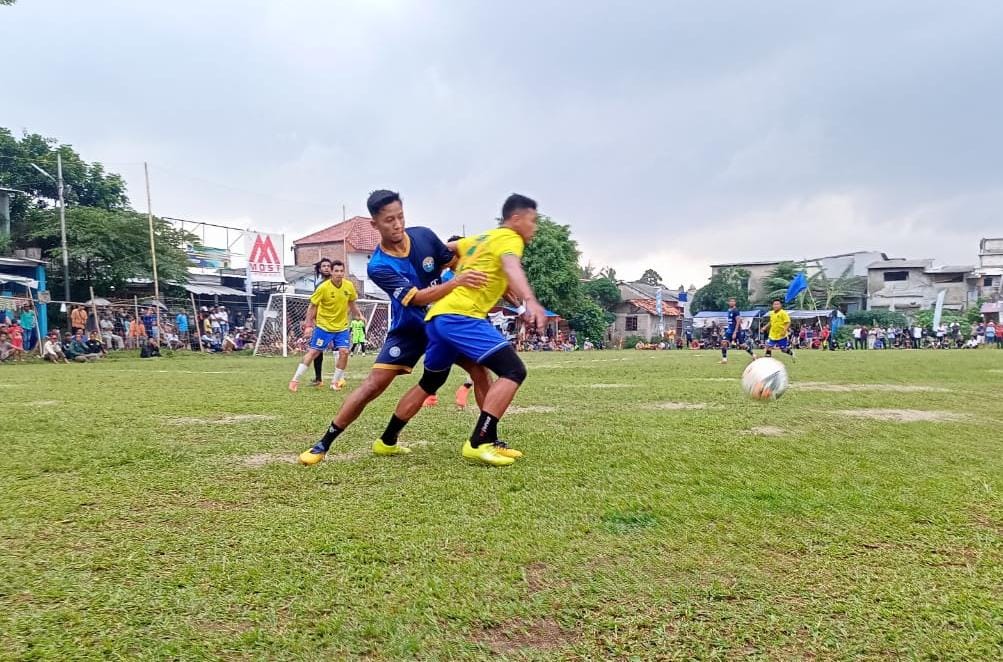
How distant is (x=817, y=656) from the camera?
1.87 meters

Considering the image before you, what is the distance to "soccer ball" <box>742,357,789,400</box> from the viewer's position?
611cm

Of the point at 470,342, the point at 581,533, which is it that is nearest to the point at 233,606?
the point at 581,533

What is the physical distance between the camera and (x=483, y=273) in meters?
4.45

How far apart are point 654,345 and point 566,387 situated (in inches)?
1309

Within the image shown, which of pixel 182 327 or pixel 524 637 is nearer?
pixel 524 637

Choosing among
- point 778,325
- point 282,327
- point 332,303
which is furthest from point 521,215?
point 282,327

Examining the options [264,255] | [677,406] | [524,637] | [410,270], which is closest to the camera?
[524,637]

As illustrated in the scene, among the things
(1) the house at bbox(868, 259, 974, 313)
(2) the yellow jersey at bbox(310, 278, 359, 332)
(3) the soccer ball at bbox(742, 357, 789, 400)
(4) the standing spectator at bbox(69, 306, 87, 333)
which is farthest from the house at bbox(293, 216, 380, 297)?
(1) the house at bbox(868, 259, 974, 313)

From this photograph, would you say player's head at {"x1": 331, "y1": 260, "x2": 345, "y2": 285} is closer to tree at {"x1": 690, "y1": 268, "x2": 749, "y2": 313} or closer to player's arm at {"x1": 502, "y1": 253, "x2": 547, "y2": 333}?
player's arm at {"x1": 502, "y1": 253, "x2": 547, "y2": 333}

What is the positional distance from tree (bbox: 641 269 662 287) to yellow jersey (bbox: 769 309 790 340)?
6005 centimetres

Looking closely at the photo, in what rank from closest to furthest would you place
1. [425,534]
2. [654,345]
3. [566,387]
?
[425,534] → [566,387] → [654,345]

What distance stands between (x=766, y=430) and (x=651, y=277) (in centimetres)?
7406

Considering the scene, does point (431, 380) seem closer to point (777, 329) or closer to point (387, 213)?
point (387, 213)

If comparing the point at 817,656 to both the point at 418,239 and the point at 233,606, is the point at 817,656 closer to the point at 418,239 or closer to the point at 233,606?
the point at 233,606
